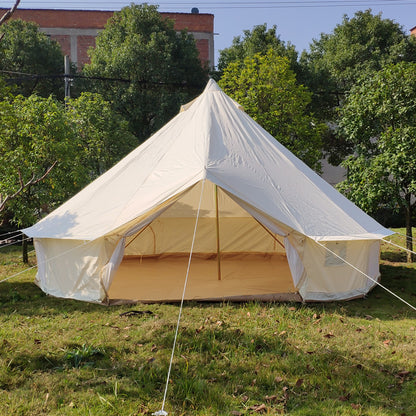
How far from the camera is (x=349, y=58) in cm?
1605

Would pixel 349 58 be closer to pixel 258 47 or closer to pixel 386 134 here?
pixel 258 47

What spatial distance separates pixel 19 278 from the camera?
21.4 feet

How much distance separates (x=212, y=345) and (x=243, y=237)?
4422 mm

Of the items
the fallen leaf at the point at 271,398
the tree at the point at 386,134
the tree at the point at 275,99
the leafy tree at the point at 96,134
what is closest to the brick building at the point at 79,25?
the tree at the point at 275,99

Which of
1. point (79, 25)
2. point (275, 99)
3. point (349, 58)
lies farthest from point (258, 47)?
point (79, 25)

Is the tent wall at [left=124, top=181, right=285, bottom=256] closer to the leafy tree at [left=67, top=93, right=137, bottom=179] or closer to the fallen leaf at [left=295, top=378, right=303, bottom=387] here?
the leafy tree at [left=67, top=93, right=137, bottom=179]

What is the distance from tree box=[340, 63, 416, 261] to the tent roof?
1935 millimetres

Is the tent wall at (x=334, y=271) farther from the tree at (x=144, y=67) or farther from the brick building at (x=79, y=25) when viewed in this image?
the brick building at (x=79, y=25)

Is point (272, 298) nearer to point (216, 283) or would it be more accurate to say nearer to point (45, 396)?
point (216, 283)

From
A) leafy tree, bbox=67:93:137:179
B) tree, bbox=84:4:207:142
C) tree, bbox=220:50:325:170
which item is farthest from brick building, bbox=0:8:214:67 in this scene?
leafy tree, bbox=67:93:137:179

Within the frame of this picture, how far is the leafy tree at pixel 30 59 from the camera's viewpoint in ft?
51.7

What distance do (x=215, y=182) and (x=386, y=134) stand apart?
3931 mm

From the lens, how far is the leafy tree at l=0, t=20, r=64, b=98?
1576 centimetres

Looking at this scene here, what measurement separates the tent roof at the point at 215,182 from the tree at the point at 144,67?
8.96 meters
